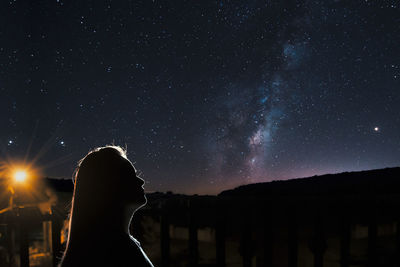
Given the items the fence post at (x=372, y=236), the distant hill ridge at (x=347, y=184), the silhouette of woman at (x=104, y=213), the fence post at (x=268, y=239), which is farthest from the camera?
the distant hill ridge at (x=347, y=184)

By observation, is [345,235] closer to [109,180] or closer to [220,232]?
[220,232]

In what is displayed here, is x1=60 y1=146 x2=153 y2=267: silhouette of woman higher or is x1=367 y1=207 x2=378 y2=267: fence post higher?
x1=60 y1=146 x2=153 y2=267: silhouette of woman

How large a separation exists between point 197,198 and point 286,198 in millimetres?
999

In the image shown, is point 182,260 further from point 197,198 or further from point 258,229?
point 197,198

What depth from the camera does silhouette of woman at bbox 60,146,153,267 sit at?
1256mm

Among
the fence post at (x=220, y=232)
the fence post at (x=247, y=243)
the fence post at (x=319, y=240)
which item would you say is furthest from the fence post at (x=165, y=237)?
the fence post at (x=319, y=240)

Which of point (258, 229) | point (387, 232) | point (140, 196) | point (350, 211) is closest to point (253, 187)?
point (258, 229)

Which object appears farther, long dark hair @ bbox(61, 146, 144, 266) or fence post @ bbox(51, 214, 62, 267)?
fence post @ bbox(51, 214, 62, 267)

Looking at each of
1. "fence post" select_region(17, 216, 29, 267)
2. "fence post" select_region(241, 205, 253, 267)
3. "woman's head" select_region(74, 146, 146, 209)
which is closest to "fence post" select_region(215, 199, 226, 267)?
"fence post" select_region(241, 205, 253, 267)

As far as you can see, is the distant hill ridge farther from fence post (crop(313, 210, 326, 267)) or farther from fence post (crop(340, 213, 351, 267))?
fence post (crop(313, 210, 326, 267))

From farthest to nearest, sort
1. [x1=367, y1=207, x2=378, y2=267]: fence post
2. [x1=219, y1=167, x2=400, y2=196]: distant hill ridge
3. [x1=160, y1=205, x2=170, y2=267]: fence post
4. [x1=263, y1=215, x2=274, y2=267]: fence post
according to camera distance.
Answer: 1. [x1=219, y1=167, x2=400, y2=196]: distant hill ridge
2. [x1=160, y1=205, x2=170, y2=267]: fence post
3. [x1=263, y1=215, x2=274, y2=267]: fence post
4. [x1=367, y1=207, x2=378, y2=267]: fence post

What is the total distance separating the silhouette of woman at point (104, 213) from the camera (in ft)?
4.12

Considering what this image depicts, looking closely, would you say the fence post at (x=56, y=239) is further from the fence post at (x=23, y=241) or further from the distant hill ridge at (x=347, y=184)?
the distant hill ridge at (x=347, y=184)

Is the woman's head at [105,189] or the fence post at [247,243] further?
the fence post at [247,243]
